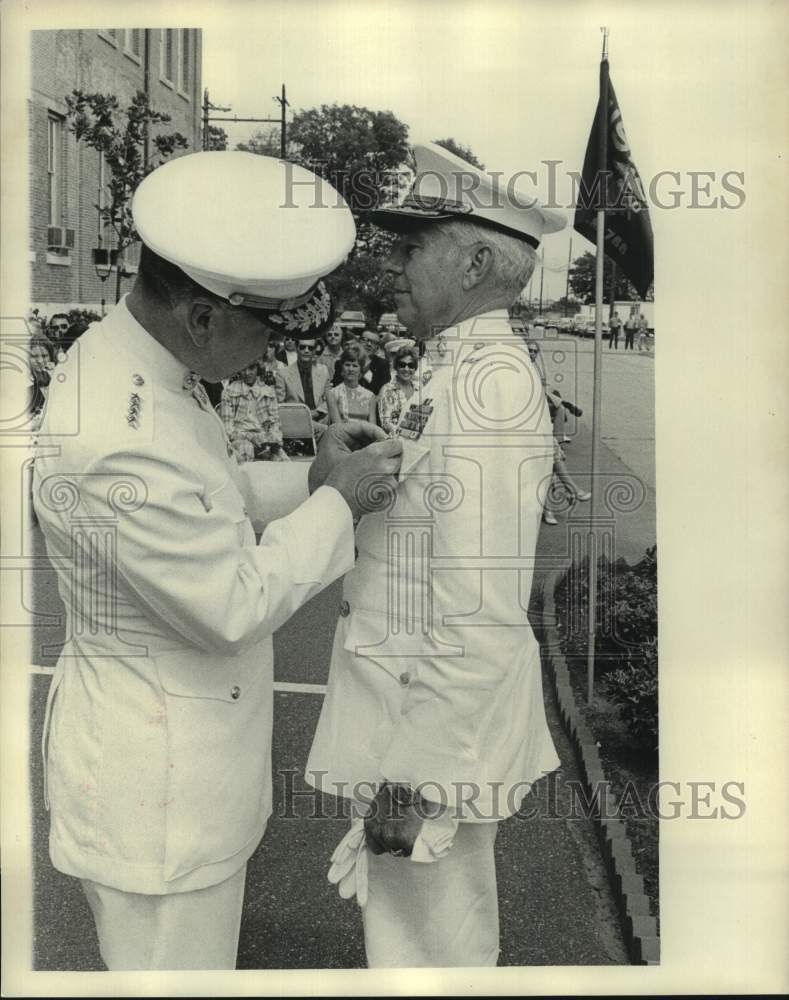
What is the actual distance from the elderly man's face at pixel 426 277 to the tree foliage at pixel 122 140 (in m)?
0.77

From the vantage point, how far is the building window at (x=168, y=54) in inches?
128

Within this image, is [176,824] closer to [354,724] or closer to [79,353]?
→ [354,724]

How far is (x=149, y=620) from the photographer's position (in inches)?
108

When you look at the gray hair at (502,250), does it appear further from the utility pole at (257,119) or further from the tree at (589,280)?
the utility pole at (257,119)

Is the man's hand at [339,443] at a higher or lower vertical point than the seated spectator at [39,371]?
lower

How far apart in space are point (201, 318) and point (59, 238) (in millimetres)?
933

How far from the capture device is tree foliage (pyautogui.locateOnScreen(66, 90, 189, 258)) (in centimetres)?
314

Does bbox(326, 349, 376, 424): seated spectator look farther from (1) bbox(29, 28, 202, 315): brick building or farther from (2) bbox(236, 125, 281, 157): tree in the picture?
(1) bbox(29, 28, 202, 315): brick building

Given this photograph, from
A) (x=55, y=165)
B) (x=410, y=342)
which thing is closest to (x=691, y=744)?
(x=410, y=342)

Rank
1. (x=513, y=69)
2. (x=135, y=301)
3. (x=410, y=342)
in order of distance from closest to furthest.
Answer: (x=135, y=301), (x=410, y=342), (x=513, y=69)

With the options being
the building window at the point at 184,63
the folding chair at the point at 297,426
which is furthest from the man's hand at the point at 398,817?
the building window at the point at 184,63

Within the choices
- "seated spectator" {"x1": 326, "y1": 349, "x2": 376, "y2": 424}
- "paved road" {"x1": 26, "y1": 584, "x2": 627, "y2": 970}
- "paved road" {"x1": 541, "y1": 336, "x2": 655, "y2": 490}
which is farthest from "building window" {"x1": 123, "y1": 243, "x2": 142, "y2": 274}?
"paved road" {"x1": 26, "y1": 584, "x2": 627, "y2": 970}

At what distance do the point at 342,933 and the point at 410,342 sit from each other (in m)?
1.86

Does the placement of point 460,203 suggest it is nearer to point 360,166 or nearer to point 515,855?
point 360,166
